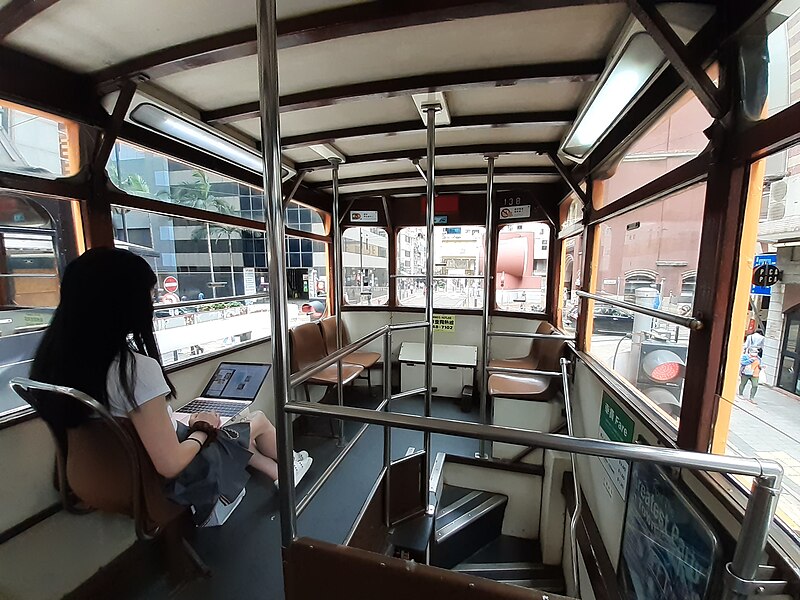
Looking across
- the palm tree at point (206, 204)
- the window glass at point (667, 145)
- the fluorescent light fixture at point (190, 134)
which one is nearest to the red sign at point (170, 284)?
the palm tree at point (206, 204)

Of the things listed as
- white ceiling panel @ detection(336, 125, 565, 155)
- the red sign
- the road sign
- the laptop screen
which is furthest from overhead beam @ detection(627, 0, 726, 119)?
the red sign

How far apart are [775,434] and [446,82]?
72.1 inches

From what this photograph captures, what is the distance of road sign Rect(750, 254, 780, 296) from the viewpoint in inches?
39.1

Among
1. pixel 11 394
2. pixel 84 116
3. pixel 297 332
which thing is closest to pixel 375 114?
pixel 84 116

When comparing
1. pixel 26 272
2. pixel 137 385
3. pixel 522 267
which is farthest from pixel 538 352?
pixel 26 272

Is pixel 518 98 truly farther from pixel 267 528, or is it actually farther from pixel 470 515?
pixel 470 515

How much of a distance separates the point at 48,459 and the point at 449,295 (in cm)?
372

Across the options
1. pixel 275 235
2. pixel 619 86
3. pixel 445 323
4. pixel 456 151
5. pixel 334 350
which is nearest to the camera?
pixel 275 235

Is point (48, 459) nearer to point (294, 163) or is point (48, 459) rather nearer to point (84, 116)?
point (84, 116)

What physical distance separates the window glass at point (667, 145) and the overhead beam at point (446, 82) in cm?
42

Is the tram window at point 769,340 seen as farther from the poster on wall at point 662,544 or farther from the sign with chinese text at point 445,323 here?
the sign with chinese text at point 445,323

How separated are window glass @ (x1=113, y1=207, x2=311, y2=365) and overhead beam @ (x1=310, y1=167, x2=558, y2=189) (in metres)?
1.20

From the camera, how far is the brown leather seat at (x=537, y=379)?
271 centimetres

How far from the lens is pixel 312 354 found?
3.56 m
